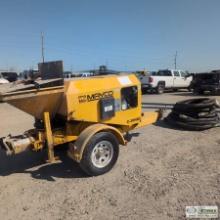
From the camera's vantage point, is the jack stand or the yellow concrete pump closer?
the yellow concrete pump

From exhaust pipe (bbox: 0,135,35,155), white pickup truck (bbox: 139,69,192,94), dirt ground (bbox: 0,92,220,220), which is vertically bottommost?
dirt ground (bbox: 0,92,220,220)

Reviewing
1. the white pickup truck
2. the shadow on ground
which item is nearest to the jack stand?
the shadow on ground

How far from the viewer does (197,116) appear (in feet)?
27.1

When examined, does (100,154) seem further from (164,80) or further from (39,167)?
(164,80)

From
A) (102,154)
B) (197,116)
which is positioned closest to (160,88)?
(197,116)

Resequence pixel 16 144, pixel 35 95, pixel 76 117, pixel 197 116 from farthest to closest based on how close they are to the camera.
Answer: pixel 197 116
pixel 76 117
pixel 16 144
pixel 35 95

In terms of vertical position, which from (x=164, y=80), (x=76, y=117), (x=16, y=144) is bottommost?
(x=16, y=144)

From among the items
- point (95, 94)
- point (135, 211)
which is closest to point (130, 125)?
point (95, 94)

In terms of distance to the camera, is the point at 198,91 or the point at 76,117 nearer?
the point at 76,117

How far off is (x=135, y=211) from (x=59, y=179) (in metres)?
1.70

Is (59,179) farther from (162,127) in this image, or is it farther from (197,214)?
(162,127)

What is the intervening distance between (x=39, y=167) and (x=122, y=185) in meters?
1.90

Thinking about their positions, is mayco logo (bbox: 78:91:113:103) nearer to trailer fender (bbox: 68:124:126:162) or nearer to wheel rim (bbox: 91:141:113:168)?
trailer fender (bbox: 68:124:126:162)

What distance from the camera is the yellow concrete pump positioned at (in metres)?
4.68
